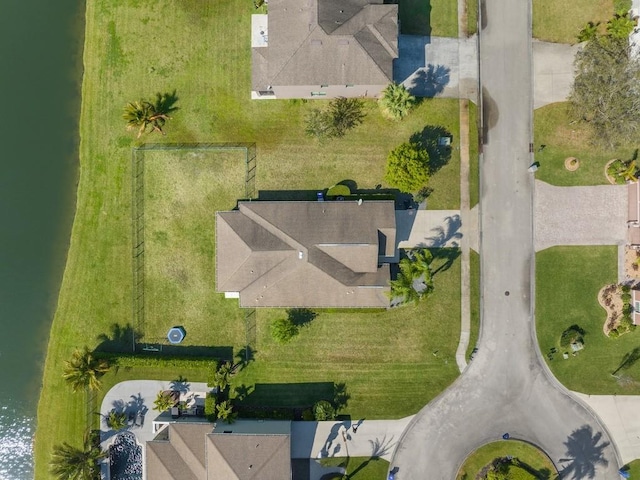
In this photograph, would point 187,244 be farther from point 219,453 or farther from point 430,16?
point 430,16

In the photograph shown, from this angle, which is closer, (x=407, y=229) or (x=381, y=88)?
(x=381, y=88)

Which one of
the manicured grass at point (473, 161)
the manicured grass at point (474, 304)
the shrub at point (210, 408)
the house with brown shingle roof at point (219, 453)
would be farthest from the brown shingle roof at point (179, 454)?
the manicured grass at point (473, 161)

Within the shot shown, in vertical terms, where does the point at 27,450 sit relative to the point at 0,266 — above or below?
below

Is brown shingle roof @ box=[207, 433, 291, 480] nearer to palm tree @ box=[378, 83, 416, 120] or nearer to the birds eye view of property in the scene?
the birds eye view of property

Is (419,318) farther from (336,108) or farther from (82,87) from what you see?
(82,87)

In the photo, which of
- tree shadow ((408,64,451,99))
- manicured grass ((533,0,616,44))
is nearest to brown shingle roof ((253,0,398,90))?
tree shadow ((408,64,451,99))

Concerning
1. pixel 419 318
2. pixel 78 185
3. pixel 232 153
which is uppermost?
pixel 232 153

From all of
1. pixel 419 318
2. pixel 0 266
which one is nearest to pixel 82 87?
pixel 0 266
